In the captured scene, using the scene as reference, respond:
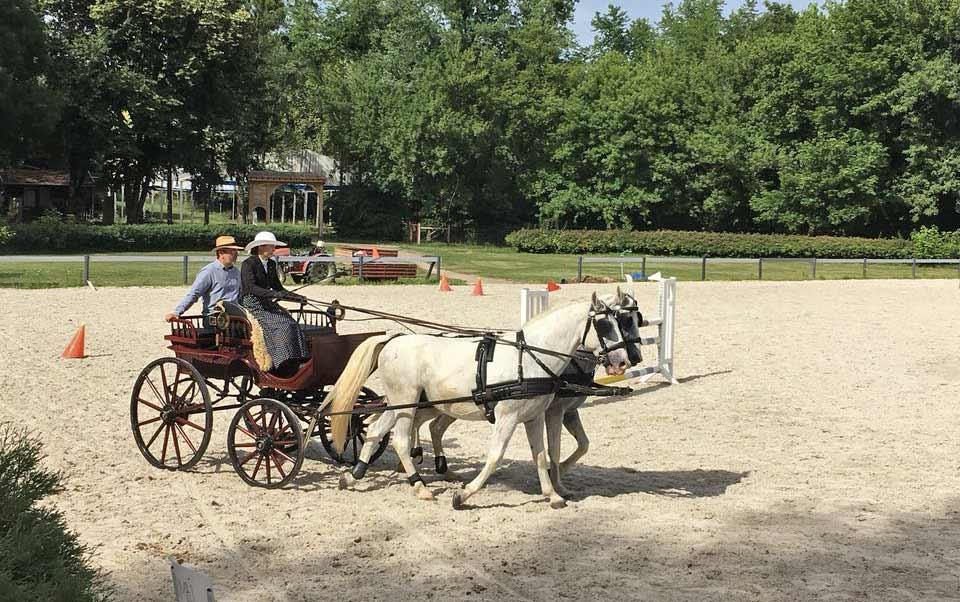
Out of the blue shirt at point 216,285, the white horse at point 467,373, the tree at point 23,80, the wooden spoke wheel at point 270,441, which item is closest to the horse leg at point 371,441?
the white horse at point 467,373

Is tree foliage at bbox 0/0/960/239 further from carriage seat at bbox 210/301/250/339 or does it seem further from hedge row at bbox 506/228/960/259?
carriage seat at bbox 210/301/250/339

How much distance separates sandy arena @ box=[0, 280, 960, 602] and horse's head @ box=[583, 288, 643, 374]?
129 centimetres

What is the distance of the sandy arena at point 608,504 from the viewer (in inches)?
274

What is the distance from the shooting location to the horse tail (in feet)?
30.3

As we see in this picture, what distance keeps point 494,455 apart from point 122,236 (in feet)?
128

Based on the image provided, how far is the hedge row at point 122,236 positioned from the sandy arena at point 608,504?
2644cm

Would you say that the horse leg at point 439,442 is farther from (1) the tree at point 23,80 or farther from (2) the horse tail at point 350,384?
(1) the tree at point 23,80

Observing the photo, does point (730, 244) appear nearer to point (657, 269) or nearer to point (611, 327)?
point (657, 269)

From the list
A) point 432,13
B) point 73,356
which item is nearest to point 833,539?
point 73,356

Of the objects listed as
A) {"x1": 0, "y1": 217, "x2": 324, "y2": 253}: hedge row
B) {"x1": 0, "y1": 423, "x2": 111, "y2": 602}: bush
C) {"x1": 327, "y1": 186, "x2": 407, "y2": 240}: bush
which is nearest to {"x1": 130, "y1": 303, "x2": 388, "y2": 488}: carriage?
{"x1": 0, "y1": 423, "x2": 111, "y2": 602}: bush

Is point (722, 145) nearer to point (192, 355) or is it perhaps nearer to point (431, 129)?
point (431, 129)

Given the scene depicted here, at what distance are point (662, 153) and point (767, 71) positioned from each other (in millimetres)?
7333

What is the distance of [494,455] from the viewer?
342 inches

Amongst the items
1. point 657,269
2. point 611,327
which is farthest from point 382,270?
point 611,327
